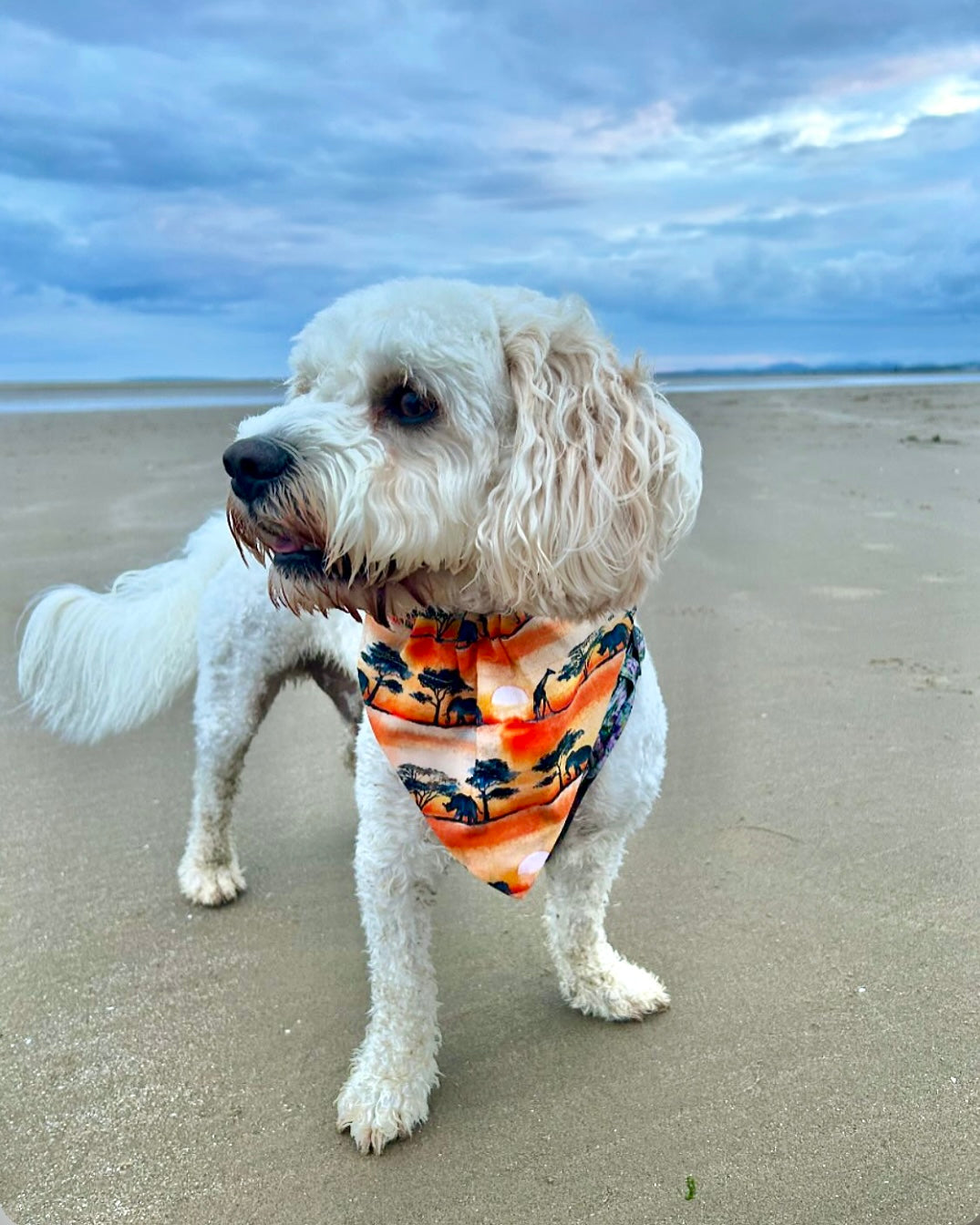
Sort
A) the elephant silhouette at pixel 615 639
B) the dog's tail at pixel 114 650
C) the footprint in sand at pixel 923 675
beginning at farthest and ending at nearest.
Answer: the footprint in sand at pixel 923 675
the dog's tail at pixel 114 650
the elephant silhouette at pixel 615 639

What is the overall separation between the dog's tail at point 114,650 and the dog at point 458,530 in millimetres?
1257

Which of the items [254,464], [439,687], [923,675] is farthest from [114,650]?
[923,675]

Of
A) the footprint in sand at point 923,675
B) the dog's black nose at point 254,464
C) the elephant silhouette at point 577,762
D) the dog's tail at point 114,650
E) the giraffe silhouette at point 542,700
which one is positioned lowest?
the footprint in sand at point 923,675

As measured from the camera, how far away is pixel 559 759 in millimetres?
2295

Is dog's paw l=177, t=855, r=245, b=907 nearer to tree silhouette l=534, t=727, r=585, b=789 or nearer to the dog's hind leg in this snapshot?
the dog's hind leg

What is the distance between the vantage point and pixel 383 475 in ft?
6.19

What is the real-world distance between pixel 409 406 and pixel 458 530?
0.27 metres

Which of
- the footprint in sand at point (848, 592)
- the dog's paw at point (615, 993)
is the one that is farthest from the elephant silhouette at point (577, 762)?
the footprint in sand at point (848, 592)

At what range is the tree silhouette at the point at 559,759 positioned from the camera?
A: 229cm

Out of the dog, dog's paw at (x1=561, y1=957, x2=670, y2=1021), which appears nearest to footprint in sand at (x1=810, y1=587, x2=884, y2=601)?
the dog

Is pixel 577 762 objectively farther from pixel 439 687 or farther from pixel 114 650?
pixel 114 650

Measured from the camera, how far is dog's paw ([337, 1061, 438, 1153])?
7.37ft

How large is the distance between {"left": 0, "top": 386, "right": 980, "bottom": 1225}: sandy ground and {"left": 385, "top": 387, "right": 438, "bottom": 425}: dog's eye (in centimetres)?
162

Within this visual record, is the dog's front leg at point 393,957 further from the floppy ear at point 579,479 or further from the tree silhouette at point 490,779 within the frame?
the floppy ear at point 579,479
